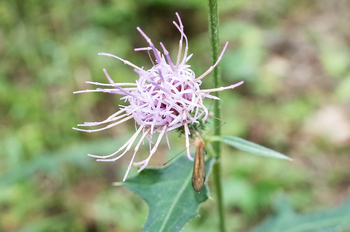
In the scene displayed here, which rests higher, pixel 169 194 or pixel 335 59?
pixel 169 194

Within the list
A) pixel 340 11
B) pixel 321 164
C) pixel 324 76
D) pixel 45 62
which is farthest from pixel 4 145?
pixel 340 11

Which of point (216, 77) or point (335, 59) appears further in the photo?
point (335, 59)

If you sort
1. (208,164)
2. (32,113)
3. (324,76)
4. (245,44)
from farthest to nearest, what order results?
(245,44), (324,76), (32,113), (208,164)

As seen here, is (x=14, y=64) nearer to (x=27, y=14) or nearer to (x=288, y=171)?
(x=27, y=14)

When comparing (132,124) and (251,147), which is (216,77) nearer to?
(251,147)

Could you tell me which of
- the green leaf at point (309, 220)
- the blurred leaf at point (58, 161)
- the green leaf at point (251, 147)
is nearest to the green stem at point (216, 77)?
the green leaf at point (251, 147)

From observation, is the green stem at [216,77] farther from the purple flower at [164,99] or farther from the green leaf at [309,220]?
the green leaf at [309,220]

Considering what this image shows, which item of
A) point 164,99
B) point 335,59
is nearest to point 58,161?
point 164,99
